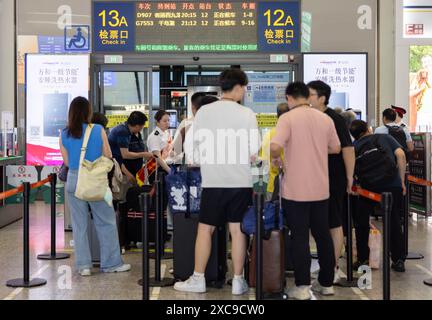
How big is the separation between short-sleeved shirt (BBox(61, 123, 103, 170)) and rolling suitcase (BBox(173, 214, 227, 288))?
2.83 feet

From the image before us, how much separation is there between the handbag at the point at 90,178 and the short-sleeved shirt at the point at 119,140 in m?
1.29

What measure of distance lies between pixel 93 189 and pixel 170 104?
495 centimetres

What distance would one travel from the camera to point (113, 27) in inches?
349

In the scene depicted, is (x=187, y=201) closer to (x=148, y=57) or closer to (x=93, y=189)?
(x=93, y=189)

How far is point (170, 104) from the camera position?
402 inches

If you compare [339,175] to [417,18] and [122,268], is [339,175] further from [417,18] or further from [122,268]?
[417,18]

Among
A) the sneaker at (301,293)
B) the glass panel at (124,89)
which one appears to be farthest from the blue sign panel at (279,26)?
the sneaker at (301,293)

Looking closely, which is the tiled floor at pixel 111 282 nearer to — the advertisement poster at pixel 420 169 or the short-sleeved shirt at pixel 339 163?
the short-sleeved shirt at pixel 339 163

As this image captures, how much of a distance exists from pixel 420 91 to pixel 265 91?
311 centimetres

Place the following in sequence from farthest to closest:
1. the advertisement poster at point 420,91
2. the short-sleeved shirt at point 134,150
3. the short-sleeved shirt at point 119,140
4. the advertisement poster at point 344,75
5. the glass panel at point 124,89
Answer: the advertisement poster at point 420,91
the advertisement poster at point 344,75
the glass panel at point 124,89
the short-sleeved shirt at point 134,150
the short-sleeved shirt at point 119,140

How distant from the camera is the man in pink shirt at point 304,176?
4551mm

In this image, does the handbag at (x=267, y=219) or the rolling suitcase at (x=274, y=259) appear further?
the rolling suitcase at (x=274, y=259)

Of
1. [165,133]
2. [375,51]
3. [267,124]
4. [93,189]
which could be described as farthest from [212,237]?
[375,51]

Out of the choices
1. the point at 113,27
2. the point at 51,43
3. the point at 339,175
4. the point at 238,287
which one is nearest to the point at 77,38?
the point at 51,43
